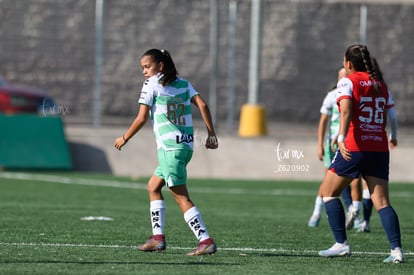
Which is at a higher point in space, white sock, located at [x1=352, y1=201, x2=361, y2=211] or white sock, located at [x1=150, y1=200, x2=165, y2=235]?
white sock, located at [x1=150, y1=200, x2=165, y2=235]

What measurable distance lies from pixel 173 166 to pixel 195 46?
17.7m

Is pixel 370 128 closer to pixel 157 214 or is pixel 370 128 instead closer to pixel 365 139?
pixel 365 139

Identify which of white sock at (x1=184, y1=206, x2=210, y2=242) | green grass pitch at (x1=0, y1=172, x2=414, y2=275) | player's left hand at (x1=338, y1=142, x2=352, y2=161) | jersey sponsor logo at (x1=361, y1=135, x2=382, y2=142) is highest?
jersey sponsor logo at (x1=361, y1=135, x2=382, y2=142)

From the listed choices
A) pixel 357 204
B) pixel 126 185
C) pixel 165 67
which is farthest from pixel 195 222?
pixel 126 185

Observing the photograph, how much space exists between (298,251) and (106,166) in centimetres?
1237

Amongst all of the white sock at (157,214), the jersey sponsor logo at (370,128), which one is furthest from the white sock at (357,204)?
the white sock at (157,214)

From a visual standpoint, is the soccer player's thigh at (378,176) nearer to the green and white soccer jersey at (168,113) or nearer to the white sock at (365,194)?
the green and white soccer jersey at (168,113)

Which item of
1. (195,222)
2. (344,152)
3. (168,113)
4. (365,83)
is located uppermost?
(365,83)

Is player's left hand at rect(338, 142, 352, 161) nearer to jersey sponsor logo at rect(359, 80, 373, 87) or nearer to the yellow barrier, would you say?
jersey sponsor logo at rect(359, 80, 373, 87)

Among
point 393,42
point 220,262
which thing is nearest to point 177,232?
point 220,262

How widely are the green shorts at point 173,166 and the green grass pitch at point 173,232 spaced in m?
0.65

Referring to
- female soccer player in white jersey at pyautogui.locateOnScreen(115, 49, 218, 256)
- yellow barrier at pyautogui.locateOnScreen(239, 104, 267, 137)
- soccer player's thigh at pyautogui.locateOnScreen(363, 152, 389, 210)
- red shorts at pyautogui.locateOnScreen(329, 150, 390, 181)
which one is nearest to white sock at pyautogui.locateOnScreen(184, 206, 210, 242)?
female soccer player in white jersey at pyautogui.locateOnScreen(115, 49, 218, 256)

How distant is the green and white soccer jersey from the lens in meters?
10.2

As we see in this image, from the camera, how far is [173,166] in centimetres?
1017
